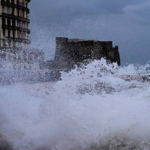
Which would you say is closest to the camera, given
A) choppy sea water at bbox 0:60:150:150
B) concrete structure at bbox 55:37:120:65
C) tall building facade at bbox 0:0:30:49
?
choppy sea water at bbox 0:60:150:150

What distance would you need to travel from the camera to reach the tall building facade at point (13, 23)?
1426 inches

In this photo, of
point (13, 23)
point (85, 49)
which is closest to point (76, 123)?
Answer: point (13, 23)

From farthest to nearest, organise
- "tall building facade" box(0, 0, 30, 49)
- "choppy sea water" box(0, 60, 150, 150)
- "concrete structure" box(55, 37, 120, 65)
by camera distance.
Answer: "concrete structure" box(55, 37, 120, 65) < "tall building facade" box(0, 0, 30, 49) < "choppy sea water" box(0, 60, 150, 150)

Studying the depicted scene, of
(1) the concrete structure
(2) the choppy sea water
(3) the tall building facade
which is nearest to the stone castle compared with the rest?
(1) the concrete structure

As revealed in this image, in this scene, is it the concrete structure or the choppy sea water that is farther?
the concrete structure

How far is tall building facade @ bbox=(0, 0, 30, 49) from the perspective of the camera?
36.2 meters

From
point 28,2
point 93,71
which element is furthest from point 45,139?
point 28,2

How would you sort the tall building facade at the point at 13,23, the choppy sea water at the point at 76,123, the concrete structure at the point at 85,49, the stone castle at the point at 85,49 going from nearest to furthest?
1. the choppy sea water at the point at 76,123
2. the tall building facade at the point at 13,23
3. the stone castle at the point at 85,49
4. the concrete structure at the point at 85,49

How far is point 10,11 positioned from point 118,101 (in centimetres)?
3214

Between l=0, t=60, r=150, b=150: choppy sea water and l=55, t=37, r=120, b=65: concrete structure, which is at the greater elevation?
l=55, t=37, r=120, b=65: concrete structure

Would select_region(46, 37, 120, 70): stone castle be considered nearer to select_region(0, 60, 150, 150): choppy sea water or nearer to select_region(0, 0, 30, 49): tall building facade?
select_region(0, 0, 30, 49): tall building facade

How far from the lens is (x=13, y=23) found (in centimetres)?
3728

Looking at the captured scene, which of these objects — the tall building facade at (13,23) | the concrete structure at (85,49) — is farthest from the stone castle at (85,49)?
the tall building facade at (13,23)

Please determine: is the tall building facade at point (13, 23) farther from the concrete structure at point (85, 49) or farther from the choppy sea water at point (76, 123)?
the choppy sea water at point (76, 123)
